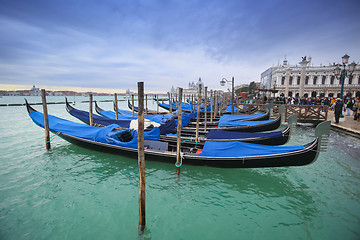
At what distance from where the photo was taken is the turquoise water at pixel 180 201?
2.65 meters

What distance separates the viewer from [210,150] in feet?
14.0

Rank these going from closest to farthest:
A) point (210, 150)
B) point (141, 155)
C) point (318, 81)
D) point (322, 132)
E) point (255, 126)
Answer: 1. point (141, 155)
2. point (322, 132)
3. point (210, 150)
4. point (255, 126)
5. point (318, 81)

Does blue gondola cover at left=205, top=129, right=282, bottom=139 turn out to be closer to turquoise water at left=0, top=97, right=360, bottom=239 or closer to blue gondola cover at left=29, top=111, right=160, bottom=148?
turquoise water at left=0, top=97, right=360, bottom=239

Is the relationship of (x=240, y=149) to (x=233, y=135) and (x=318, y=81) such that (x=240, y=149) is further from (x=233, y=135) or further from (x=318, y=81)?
(x=318, y=81)

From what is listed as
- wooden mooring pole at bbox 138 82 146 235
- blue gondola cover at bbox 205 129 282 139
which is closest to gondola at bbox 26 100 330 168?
blue gondola cover at bbox 205 129 282 139

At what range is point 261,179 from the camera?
4.07 metres

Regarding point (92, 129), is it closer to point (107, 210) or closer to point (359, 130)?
point (107, 210)

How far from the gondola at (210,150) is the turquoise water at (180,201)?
42 centimetres

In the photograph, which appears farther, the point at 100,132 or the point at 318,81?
the point at 318,81

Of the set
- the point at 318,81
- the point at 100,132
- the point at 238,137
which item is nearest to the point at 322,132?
the point at 238,137

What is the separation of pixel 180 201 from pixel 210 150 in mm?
1450

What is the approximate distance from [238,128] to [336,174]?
3.50m

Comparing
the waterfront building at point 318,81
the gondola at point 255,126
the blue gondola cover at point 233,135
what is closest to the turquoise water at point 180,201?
the blue gondola cover at point 233,135

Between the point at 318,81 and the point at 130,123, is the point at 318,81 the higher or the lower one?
the higher one
